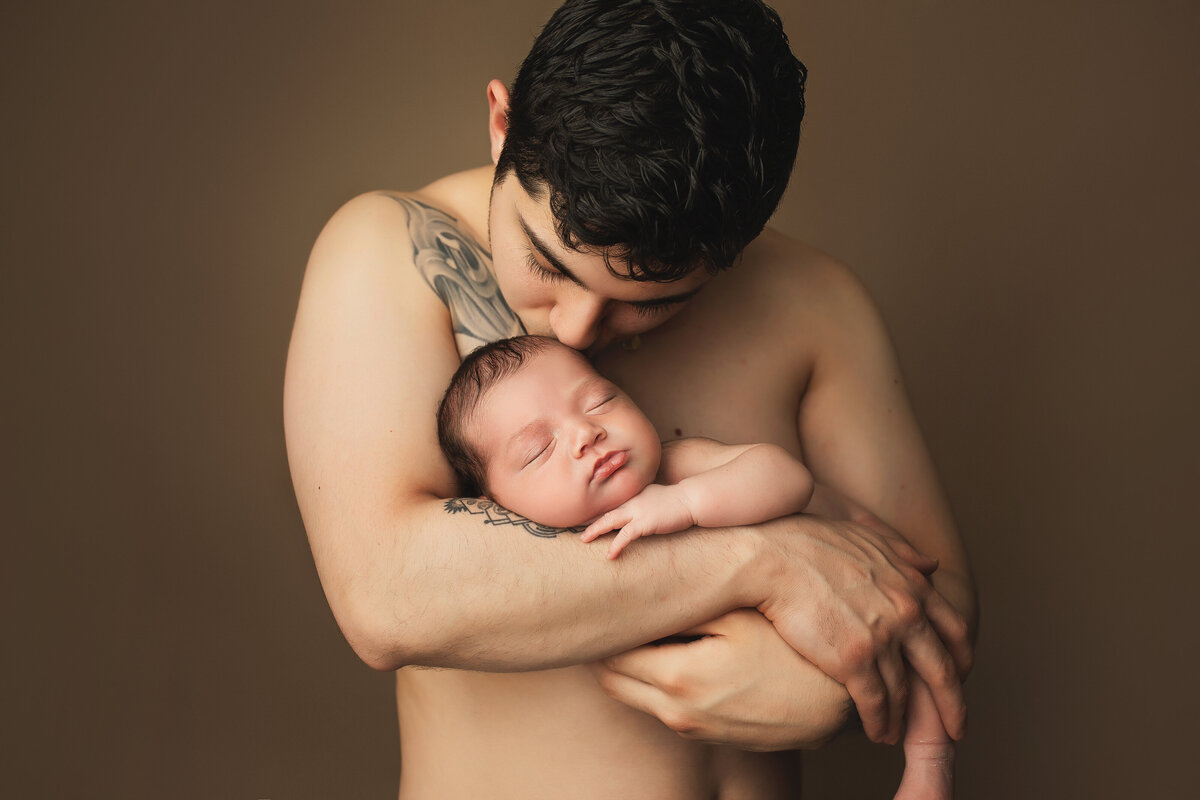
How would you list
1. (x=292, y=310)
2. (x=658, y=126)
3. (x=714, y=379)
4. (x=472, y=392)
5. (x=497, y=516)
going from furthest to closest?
(x=292, y=310) < (x=714, y=379) < (x=472, y=392) < (x=497, y=516) < (x=658, y=126)

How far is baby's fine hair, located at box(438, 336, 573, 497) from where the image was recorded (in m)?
1.39

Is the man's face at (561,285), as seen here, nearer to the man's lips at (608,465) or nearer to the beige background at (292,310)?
the man's lips at (608,465)

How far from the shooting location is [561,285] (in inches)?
53.5

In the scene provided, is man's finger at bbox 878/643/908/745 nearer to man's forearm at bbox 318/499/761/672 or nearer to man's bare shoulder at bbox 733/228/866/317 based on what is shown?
man's forearm at bbox 318/499/761/672

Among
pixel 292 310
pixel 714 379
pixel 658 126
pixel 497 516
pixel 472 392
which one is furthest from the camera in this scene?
pixel 292 310

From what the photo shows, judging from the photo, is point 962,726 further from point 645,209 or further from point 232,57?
point 232,57

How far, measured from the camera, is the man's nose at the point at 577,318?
4.40ft

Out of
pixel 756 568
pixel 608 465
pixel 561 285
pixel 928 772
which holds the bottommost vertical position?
pixel 928 772

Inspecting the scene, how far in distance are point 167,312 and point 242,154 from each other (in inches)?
17.2

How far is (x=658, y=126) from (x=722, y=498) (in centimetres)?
50

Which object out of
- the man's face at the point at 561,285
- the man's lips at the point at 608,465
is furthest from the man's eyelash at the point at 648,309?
the man's lips at the point at 608,465

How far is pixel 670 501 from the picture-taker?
51.8 inches

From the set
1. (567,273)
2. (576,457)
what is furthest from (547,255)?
(576,457)

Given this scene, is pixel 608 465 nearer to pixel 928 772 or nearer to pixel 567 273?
pixel 567 273
